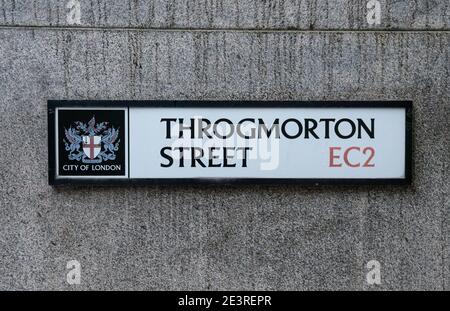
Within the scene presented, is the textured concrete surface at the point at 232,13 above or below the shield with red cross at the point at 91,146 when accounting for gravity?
above

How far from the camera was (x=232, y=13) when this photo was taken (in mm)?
4391

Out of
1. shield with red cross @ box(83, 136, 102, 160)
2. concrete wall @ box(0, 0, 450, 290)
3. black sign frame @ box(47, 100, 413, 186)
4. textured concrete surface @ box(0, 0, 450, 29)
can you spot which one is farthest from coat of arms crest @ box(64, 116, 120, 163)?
textured concrete surface @ box(0, 0, 450, 29)

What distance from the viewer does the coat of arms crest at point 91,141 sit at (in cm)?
437

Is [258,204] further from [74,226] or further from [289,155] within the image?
[74,226]

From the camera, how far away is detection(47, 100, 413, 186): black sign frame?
14.3 feet

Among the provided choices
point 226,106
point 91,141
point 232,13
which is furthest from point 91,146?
point 232,13


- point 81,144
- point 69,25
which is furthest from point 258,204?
point 69,25

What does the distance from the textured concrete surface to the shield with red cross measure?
89 centimetres

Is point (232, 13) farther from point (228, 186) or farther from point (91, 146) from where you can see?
point (91, 146)

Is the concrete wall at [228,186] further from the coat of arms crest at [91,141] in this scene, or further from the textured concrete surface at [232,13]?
the coat of arms crest at [91,141]

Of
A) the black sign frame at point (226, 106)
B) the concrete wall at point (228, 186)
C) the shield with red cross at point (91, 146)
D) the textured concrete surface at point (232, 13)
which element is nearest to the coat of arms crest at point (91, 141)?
the shield with red cross at point (91, 146)

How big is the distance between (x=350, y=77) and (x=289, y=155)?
0.79 metres

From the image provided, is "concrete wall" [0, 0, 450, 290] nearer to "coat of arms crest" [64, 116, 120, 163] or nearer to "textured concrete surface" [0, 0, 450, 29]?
"textured concrete surface" [0, 0, 450, 29]

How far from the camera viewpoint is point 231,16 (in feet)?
14.4
